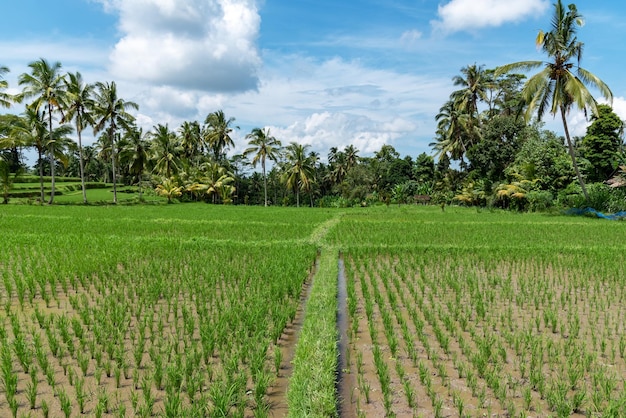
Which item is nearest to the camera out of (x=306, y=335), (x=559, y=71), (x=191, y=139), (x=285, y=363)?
(x=285, y=363)

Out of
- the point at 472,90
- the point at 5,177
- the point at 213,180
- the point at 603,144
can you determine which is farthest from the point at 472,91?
the point at 5,177

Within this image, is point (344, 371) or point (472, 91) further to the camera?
point (472, 91)

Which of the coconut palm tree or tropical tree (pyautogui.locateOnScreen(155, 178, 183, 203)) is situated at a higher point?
the coconut palm tree

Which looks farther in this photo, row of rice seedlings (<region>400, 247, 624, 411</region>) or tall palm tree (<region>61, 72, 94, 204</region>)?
tall palm tree (<region>61, 72, 94, 204</region>)

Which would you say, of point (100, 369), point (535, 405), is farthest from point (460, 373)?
Result: point (100, 369)

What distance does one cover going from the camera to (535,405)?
2.77 meters

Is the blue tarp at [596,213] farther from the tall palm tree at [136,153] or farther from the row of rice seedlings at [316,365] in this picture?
the tall palm tree at [136,153]

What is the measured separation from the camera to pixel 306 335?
143 inches

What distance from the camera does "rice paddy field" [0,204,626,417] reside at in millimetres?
2770

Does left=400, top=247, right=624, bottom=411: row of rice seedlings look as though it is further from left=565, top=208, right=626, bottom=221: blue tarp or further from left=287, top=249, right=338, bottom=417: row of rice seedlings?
left=565, top=208, right=626, bottom=221: blue tarp

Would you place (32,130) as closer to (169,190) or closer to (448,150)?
(169,190)

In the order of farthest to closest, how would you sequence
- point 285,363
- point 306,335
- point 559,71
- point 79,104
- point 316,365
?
point 79,104 → point 559,71 → point 306,335 → point 285,363 → point 316,365

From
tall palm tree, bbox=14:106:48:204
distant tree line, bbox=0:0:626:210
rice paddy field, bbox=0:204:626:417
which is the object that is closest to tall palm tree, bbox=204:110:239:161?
distant tree line, bbox=0:0:626:210

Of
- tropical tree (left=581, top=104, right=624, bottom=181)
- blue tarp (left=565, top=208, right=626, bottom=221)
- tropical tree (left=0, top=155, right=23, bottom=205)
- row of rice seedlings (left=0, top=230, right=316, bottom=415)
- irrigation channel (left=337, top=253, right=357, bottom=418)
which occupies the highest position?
tropical tree (left=581, top=104, right=624, bottom=181)
